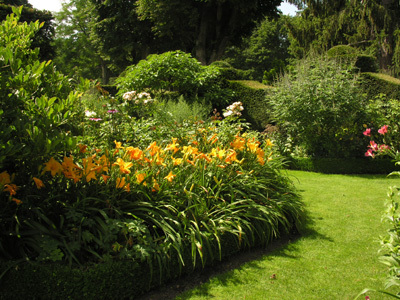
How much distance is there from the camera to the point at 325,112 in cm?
742

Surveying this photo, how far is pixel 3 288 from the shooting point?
2457 millimetres

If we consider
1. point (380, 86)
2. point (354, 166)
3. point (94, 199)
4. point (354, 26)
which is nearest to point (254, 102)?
point (380, 86)

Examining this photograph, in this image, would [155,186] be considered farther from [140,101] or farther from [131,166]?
[140,101]

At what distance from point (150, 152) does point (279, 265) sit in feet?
5.64

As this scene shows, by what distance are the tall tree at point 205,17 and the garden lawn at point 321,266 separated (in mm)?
14966

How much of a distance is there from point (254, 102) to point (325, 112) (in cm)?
333

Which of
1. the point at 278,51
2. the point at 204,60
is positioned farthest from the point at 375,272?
the point at 278,51

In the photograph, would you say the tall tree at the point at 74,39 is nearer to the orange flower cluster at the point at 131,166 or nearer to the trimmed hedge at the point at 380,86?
the trimmed hedge at the point at 380,86

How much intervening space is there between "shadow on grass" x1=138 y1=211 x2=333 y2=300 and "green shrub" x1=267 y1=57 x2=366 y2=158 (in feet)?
13.3

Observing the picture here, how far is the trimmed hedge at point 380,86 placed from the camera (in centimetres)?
866

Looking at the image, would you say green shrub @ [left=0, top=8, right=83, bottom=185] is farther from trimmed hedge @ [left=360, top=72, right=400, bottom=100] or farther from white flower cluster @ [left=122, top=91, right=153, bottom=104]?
trimmed hedge @ [left=360, top=72, right=400, bottom=100]

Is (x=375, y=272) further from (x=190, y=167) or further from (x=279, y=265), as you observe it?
(x=190, y=167)

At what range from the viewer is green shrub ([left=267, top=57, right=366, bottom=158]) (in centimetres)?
743

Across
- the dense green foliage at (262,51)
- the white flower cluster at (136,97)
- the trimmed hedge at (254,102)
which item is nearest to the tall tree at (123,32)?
the trimmed hedge at (254,102)
